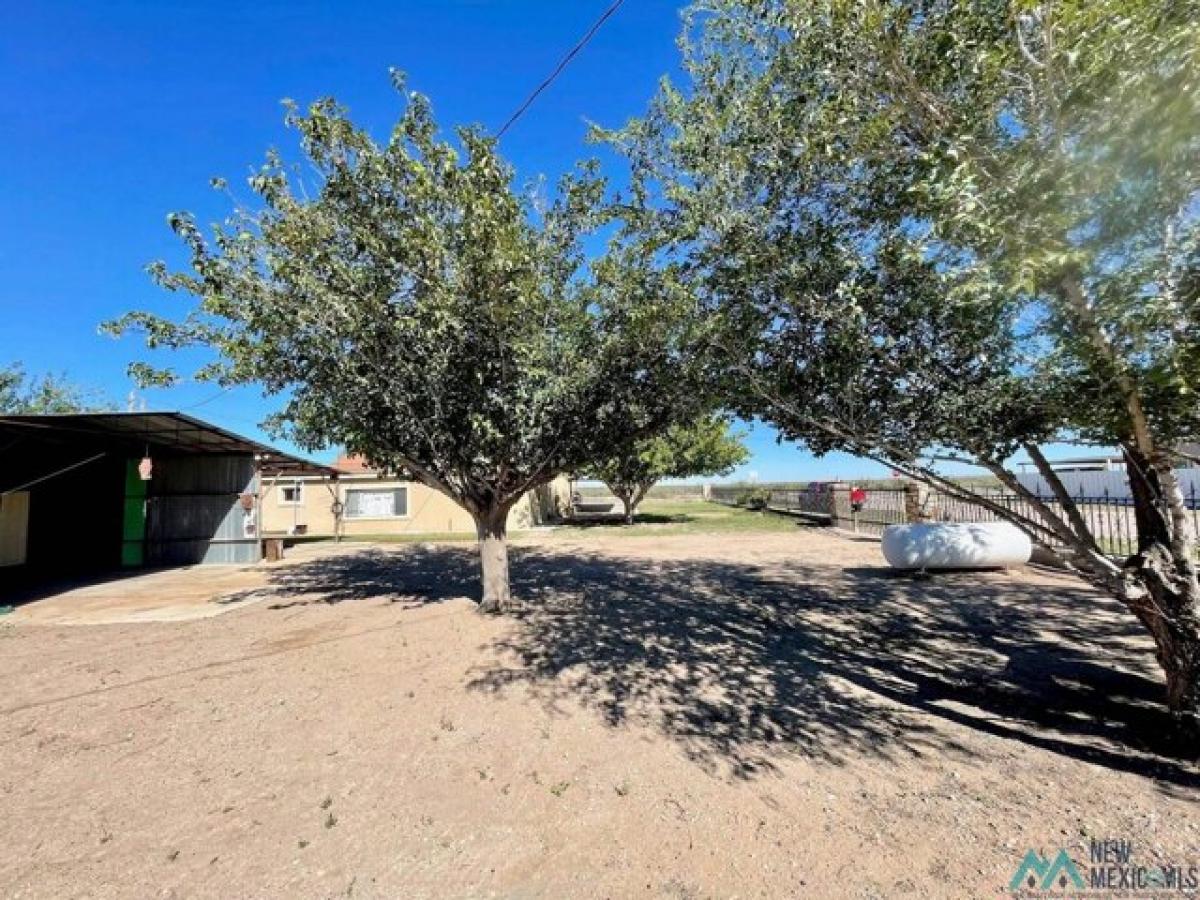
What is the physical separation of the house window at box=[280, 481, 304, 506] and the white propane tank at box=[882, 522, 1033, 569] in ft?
75.6

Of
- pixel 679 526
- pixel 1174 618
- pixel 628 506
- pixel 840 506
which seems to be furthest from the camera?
pixel 628 506

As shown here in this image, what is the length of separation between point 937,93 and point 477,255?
13.4ft

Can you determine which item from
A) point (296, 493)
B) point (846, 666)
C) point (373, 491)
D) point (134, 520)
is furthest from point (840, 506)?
point (296, 493)

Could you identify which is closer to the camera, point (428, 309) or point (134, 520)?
point (428, 309)

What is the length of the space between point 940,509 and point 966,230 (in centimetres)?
1357

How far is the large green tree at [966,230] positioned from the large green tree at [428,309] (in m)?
1.30

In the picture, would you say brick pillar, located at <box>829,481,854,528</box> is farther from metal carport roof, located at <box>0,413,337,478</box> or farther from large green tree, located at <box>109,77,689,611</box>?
metal carport roof, located at <box>0,413,337,478</box>

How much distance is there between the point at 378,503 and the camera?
78.9 ft

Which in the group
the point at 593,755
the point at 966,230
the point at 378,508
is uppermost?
the point at 966,230

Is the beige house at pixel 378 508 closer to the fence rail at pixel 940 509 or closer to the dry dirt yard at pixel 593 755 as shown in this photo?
the fence rail at pixel 940 509

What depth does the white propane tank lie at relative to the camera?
976cm

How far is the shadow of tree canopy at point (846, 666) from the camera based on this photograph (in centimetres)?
407

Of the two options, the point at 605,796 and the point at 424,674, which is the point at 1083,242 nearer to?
the point at 605,796

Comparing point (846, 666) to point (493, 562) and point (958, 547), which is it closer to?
point (493, 562)
